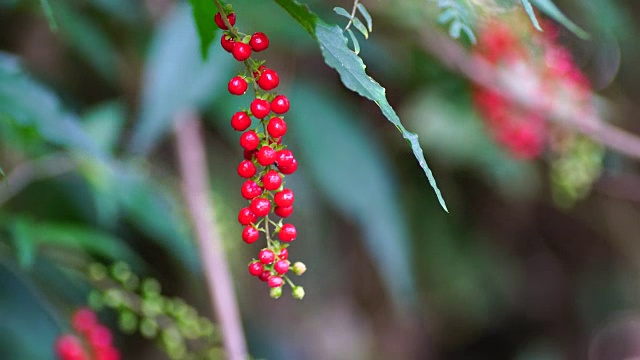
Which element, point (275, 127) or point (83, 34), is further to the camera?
point (83, 34)

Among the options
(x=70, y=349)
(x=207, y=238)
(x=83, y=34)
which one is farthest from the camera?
(x=83, y=34)

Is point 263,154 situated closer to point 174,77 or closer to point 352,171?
point 174,77

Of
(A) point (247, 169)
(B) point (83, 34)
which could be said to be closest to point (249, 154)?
(A) point (247, 169)

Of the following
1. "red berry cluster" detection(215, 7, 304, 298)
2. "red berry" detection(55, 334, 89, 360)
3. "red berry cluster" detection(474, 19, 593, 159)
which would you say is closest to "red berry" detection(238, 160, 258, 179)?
"red berry cluster" detection(215, 7, 304, 298)

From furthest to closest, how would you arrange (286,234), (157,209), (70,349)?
(157,209)
(70,349)
(286,234)

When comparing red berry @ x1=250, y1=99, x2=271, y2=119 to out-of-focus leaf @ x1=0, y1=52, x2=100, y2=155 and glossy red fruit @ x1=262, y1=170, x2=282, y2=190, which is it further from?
out-of-focus leaf @ x1=0, y1=52, x2=100, y2=155

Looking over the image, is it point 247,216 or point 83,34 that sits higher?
point 247,216

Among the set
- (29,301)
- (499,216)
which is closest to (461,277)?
(499,216)
